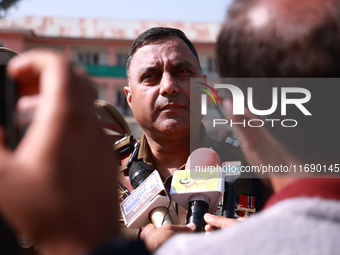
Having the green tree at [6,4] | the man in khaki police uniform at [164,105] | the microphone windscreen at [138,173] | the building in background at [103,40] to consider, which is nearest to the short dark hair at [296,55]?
the microphone windscreen at [138,173]

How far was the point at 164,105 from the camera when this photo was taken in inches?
108

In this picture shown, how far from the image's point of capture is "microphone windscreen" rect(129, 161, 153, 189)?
8.11ft

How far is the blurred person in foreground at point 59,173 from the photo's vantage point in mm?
701

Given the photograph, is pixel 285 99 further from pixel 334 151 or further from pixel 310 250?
pixel 310 250

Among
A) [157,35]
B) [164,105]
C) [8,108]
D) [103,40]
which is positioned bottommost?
[164,105]

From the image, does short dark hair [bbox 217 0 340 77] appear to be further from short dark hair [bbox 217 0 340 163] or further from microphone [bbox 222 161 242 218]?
microphone [bbox 222 161 242 218]

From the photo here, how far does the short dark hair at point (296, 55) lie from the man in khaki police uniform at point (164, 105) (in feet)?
5.42

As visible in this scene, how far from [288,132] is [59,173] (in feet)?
1.72

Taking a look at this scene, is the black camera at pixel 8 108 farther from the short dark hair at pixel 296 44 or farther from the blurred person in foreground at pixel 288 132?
the short dark hair at pixel 296 44

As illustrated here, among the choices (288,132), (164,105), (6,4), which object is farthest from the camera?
(6,4)

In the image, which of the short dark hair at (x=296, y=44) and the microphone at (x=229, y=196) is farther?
the microphone at (x=229, y=196)

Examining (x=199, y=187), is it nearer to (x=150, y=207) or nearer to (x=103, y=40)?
(x=150, y=207)

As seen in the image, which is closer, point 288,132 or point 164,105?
point 288,132

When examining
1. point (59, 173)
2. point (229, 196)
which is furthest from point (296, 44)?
point (229, 196)
